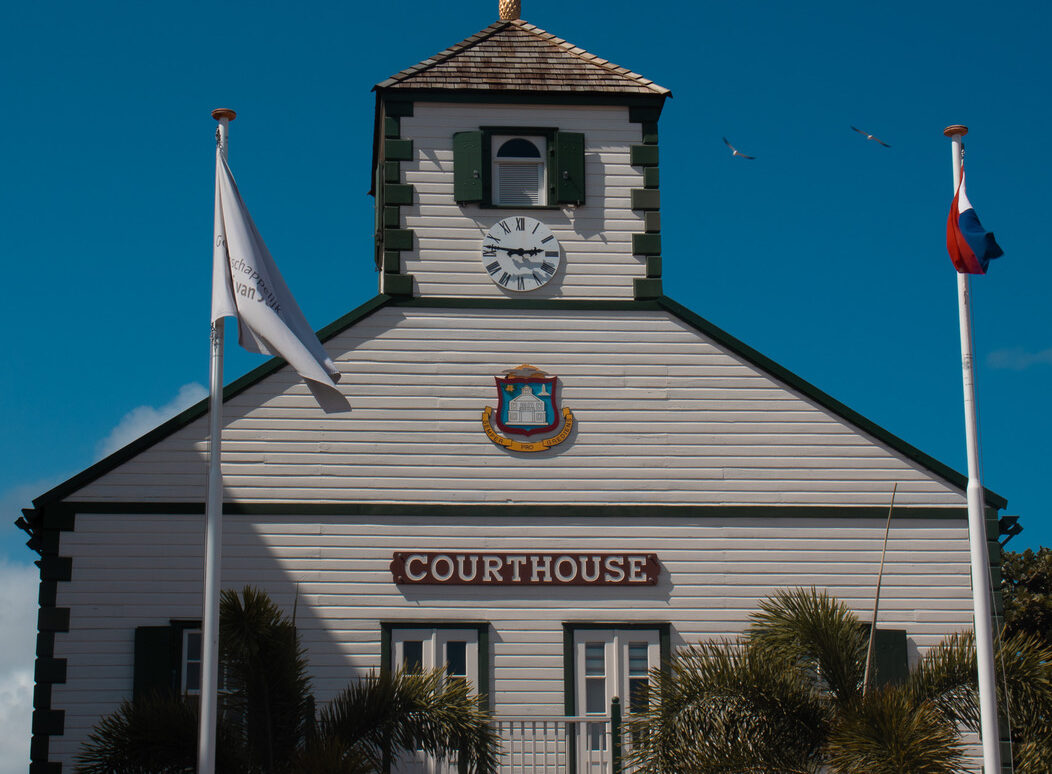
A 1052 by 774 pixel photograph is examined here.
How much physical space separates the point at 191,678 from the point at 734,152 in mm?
9656

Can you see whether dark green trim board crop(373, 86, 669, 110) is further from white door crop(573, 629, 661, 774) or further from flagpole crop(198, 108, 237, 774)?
white door crop(573, 629, 661, 774)

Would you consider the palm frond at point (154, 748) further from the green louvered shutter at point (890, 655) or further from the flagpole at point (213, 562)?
the green louvered shutter at point (890, 655)

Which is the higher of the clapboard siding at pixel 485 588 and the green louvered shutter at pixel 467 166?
the green louvered shutter at pixel 467 166

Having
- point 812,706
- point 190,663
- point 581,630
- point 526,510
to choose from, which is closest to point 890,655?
point 581,630

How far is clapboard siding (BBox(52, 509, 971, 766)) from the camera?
66.0 feet

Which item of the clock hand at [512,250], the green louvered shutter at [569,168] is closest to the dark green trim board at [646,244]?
the green louvered shutter at [569,168]

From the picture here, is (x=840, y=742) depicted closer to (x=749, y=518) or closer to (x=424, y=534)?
(x=749, y=518)

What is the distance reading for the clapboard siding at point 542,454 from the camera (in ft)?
68.5

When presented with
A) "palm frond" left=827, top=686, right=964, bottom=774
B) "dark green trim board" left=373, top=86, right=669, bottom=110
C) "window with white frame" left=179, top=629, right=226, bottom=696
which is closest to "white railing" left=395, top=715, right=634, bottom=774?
"window with white frame" left=179, top=629, right=226, bottom=696

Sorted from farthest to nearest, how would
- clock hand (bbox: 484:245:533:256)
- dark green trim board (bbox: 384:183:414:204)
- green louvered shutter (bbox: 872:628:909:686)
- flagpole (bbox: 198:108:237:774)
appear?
dark green trim board (bbox: 384:183:414:204), clock hand (bbox: 484:245:533:256), green louvered shutter (bbox: 872:628:909:686), flagpole (bbox: 198:108:237:774)

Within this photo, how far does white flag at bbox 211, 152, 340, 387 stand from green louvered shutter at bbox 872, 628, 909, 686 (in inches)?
338

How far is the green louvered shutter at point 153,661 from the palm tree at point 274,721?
2.94 m

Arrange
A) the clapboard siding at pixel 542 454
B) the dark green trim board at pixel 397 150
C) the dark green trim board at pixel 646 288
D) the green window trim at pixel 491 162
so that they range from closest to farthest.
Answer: the clapboard siding at pixel 542 454, the dark green trim board at pixel 646 288, the green window trim at pixel 491 162, the dark green trim board at pixel 397 150

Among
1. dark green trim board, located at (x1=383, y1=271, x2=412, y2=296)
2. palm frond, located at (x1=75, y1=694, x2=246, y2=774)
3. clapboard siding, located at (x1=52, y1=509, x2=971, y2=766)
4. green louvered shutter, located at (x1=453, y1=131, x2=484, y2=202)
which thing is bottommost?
palm frond, located at (x1=75, y1=694, x2=246, y2=774)
